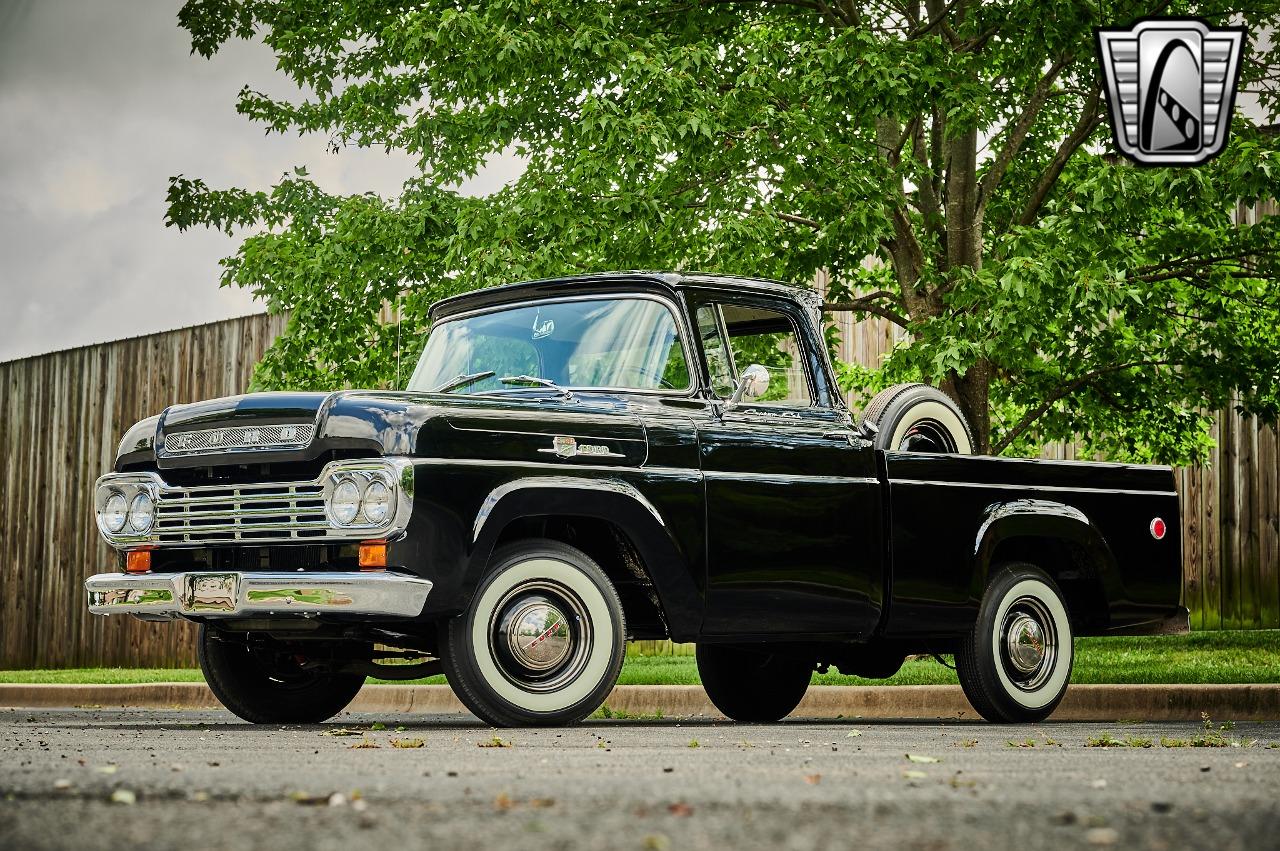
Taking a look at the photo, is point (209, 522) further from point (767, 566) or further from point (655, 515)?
point (767, 566)

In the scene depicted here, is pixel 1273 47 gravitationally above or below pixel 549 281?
above

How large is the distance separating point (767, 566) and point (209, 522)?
268 centimetres

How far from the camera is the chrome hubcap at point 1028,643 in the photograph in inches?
365

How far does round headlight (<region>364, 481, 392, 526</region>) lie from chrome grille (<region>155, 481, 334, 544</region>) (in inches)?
8.5

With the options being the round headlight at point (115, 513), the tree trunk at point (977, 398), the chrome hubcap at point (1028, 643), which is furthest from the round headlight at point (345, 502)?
the tree trunk at point (977, 398)

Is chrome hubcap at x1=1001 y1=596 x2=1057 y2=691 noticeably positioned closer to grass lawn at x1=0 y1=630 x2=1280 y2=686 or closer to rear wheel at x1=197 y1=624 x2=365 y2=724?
grass lawn at x1=0 y1=630 x2=1280 y2=686

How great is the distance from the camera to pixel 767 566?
8055mm

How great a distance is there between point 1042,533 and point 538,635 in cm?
342

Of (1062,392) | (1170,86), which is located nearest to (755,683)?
(1062,392)

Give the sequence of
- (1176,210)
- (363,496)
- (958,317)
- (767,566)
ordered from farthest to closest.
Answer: (1176,210) < (958,317) < (767,566) < (363,496)

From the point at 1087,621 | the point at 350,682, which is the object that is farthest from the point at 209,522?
the point at 1087,621

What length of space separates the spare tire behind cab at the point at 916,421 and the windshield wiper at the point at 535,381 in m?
1.79

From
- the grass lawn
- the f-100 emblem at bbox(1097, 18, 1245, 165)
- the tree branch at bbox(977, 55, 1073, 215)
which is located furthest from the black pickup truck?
the tree branch at bbox(977, 55, 1073, 215)

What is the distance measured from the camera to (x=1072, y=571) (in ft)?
32.0
